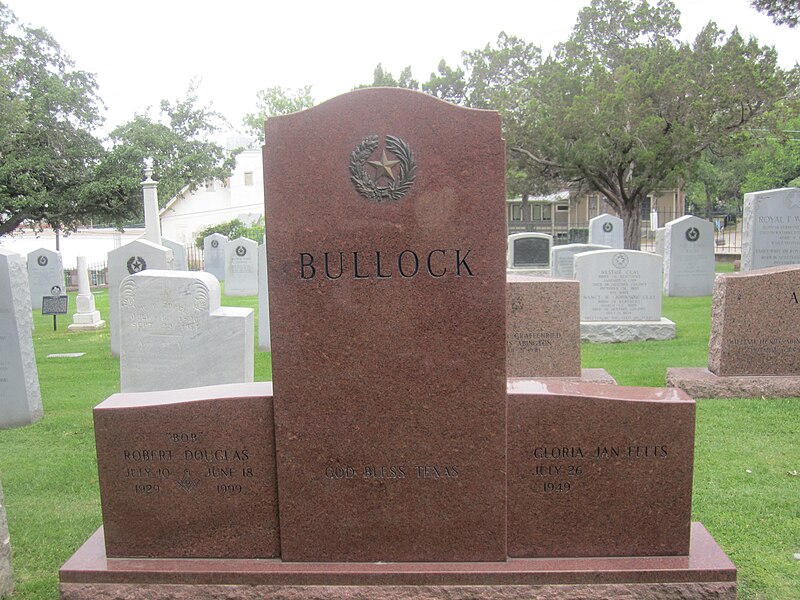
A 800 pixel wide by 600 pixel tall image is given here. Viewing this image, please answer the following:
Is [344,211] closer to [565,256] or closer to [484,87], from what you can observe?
[565,256]

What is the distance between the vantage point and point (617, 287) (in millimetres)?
11219

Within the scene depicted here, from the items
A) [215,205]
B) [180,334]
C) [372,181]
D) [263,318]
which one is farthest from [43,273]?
[215,205]

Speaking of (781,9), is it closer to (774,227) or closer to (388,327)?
(774,227)

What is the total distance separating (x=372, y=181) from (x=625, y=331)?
28.5ft

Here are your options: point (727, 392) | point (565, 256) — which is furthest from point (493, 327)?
point (565, 256)

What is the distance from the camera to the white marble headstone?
1116cm

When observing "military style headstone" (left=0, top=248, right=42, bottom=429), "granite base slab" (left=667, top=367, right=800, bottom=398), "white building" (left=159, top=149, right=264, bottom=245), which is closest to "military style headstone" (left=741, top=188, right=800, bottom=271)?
"granite base slab" (left=667, top=367, right=800, bottom=398)

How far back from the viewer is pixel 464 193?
10.6ft

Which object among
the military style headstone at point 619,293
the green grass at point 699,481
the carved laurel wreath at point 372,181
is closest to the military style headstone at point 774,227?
the military style headstone at point 619,293

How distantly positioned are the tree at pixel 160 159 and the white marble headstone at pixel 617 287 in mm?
17948

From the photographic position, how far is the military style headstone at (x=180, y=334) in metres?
7.21

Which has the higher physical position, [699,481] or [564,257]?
[564,257]

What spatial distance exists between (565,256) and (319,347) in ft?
47.9

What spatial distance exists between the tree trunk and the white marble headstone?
14.7m
